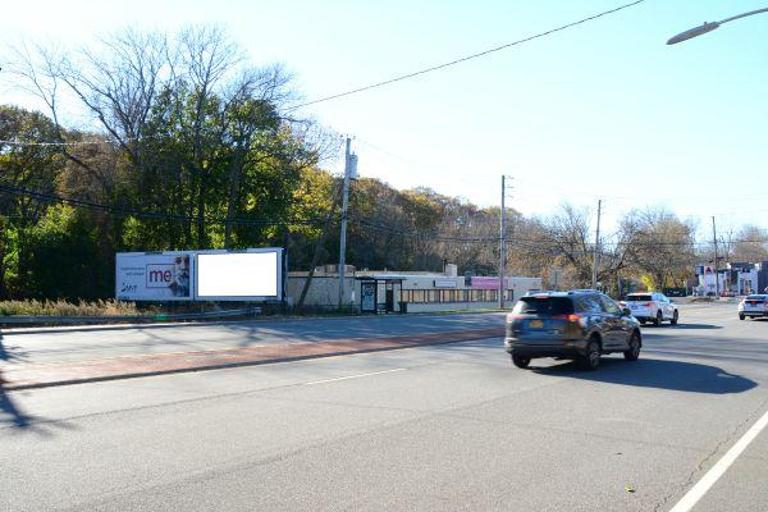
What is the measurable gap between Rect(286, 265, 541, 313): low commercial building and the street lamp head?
38.5 m

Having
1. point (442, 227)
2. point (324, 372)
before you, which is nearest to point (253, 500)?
point (324, 372)

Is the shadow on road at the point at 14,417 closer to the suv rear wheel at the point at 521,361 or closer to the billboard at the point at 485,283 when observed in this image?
the suv rear wheel at the point at 521,361

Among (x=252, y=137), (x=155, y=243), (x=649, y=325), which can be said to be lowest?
(x=649, y=325)

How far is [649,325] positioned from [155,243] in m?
35.5

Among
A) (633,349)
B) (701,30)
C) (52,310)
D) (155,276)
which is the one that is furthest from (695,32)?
(155,276)

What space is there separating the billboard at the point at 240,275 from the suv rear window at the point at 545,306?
2623 centimetres

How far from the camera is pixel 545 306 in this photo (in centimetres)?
1521

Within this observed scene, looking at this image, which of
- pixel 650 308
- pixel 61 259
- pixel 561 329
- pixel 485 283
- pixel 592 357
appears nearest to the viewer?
pixel 561 329

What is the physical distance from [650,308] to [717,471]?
27.3 metres

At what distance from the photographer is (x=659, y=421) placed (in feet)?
30.9

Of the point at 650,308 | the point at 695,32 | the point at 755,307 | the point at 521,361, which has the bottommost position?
the point at 521,361

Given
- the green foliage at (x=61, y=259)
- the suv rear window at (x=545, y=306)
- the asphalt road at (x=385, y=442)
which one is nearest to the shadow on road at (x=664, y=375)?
the asphalt road at (x=385, y=442)

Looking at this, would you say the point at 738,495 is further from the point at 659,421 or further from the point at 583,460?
the point at 659,421

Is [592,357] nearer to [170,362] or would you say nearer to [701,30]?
[701,30]
